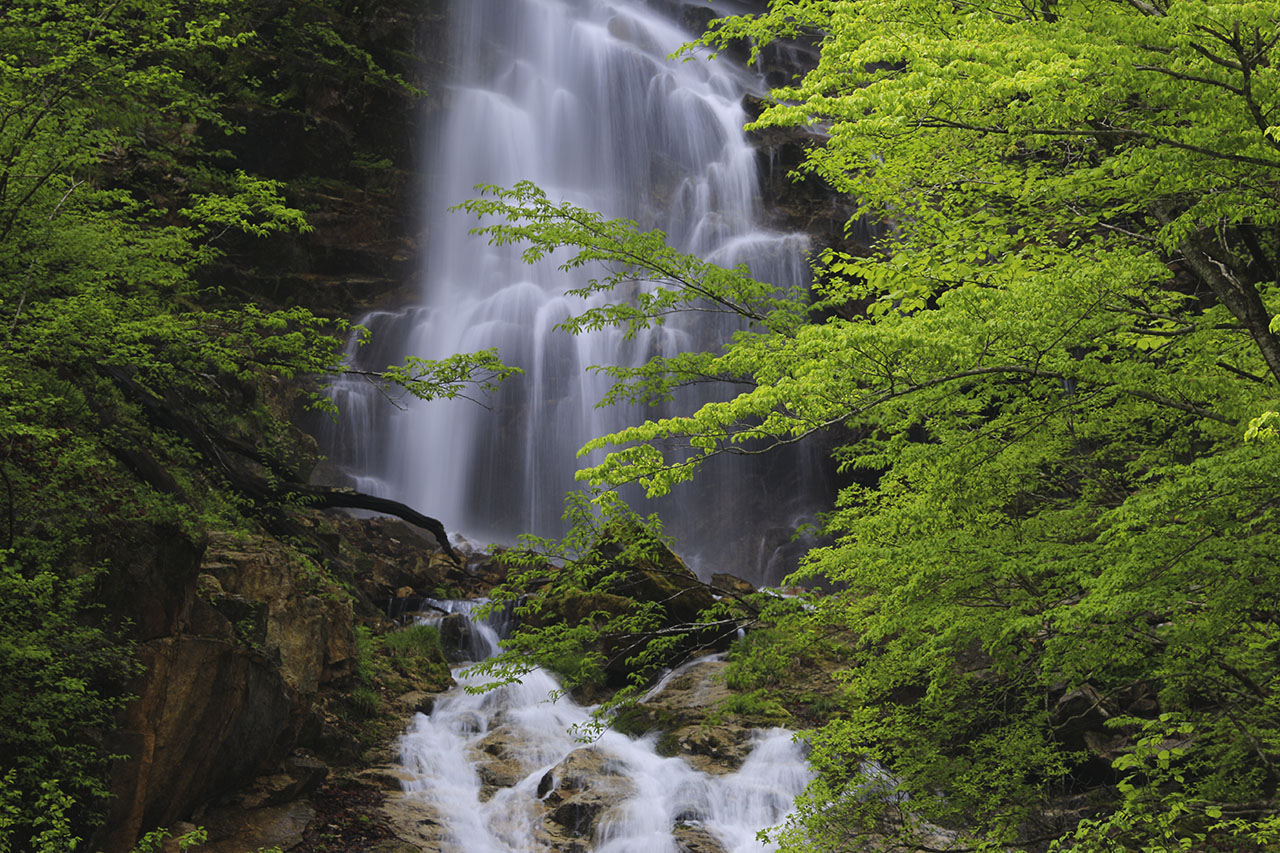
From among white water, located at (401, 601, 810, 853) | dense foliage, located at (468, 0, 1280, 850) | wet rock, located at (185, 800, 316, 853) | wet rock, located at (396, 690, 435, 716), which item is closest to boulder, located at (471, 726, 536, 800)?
white water, located at (401, 601, 810, 853)

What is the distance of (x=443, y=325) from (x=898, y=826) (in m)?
22.3

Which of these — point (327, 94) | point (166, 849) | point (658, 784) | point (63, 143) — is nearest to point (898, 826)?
point (658, 784)

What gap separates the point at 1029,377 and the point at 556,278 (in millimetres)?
23359

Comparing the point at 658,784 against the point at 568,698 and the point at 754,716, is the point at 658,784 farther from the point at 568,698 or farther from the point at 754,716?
the point at 568,698

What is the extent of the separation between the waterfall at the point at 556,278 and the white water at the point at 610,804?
11140mm

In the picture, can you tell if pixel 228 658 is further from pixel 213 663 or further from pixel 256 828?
pixel 256 828

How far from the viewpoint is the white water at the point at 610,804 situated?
9.34m

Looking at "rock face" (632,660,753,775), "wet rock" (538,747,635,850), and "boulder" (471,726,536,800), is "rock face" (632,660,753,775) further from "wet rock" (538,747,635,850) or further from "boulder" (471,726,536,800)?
"boulder" (471,726,536,800)

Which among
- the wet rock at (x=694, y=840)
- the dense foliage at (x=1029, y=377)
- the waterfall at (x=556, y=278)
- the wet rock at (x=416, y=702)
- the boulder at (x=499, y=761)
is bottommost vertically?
the wet rock at (x=694, y=840)

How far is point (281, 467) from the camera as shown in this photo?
12.0 meters

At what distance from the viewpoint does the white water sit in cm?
934

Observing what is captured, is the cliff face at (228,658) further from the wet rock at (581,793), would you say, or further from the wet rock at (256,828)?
the wet rock at (581,793)

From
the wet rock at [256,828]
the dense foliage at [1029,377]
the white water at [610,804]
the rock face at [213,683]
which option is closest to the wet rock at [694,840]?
the white water at [610,804]

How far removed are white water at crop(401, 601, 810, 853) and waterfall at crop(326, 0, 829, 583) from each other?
36.5 ft
